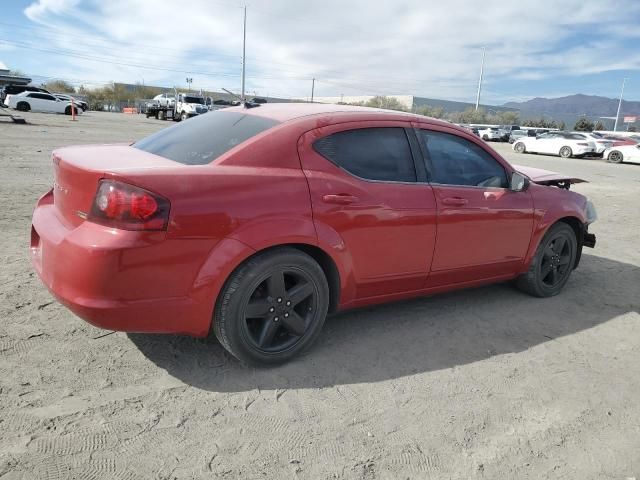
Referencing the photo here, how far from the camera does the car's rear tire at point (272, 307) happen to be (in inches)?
113

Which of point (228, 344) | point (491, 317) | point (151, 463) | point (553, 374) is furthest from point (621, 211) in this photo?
point (151, 463)

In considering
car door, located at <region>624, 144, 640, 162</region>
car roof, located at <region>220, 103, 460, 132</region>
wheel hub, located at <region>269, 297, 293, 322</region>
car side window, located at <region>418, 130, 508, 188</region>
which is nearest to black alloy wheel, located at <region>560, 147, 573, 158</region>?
car door, located at <region>624, 144, 640, 162</region>

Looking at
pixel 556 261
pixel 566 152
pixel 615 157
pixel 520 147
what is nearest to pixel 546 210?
pixel 556 261

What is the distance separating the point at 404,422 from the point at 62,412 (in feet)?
5.86

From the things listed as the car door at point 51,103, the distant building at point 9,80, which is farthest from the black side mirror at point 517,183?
the distant building at point 9,80

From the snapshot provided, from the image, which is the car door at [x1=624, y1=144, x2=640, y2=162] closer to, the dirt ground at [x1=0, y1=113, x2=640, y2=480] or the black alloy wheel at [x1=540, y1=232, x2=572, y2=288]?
the black alloy wheel at [x1=540, y1=232, x2=572, y2=288]

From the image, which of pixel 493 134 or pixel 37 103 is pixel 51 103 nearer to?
pixel 37 103

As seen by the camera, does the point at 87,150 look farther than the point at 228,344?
Yes

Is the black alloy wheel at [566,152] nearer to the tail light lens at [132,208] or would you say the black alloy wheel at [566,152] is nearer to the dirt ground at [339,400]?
the dirt ground at [339,400]

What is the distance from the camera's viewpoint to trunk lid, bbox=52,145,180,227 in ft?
8.79

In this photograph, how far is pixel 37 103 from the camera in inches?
1533

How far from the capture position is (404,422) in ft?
8.83

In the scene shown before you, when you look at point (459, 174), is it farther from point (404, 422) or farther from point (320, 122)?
point (404, 422)

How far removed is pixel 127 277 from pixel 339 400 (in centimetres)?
135
